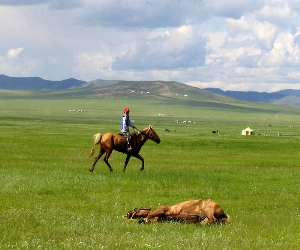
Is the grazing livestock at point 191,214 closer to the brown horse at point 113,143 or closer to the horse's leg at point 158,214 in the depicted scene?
the horse's leg at point 158,214

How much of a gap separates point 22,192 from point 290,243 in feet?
27.9

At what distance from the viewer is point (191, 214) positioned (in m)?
12.8

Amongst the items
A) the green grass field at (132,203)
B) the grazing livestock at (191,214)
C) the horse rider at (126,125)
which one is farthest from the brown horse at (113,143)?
the grazing livestock at (191,214)

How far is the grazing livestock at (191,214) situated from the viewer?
503 inches

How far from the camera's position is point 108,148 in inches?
950

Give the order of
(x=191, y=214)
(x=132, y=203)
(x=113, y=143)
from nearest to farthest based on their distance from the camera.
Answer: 1. (x=191, y=214)
2. (x=132, y=203)
3. (x=113, y=143)

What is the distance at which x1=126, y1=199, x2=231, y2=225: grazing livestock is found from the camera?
503 inches

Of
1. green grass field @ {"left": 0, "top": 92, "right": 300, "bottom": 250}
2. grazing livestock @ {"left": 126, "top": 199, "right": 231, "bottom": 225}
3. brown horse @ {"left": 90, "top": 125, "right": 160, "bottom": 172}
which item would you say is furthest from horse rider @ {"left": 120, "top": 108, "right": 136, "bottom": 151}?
grazing livestock @ {"left": 126, "top": 199, "right": 231, "bottom": 225}

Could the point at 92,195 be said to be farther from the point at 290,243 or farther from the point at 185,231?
the point at 290,243

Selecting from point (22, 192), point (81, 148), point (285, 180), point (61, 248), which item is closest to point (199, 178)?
point (285, 180)

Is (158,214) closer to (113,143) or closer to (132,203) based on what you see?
(132,203)

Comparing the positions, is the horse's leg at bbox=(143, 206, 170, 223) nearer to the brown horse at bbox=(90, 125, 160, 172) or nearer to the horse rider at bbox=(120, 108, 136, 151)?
the brown horse at bbox=(90, 125, 160, 172)

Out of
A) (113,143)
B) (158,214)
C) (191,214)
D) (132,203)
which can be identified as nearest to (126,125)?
(113,143)

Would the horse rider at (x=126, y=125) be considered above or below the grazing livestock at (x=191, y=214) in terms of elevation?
above
